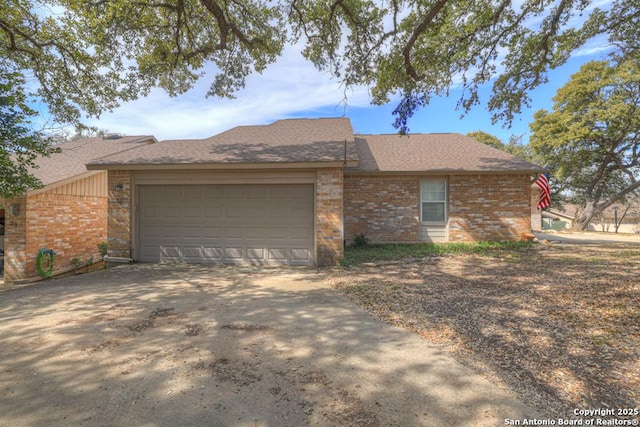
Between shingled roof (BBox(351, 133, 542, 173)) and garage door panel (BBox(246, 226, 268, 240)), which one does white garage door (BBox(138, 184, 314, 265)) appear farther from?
shingled roof (BBox(351, 133, 542, 173))

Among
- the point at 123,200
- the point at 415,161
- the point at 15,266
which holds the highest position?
the point at 415,161

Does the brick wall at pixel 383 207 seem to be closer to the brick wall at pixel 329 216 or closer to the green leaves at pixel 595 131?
the brick wall at pixel 329 216

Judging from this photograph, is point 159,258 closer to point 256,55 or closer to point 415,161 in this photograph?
point 256,55

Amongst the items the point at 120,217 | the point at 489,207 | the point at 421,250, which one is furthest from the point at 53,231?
the point at 489,207

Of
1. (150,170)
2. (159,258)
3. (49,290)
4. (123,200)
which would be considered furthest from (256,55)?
(49,290)

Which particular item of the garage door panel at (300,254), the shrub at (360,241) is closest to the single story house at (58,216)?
the garage door panel at (300,254)

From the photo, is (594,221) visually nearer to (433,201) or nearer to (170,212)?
(433,201)

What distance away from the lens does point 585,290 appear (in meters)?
5.13

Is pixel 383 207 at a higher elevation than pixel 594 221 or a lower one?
higher

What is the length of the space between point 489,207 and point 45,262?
1491 centimetres

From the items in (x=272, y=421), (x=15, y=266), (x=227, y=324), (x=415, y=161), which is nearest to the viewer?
(x=272, y=421)

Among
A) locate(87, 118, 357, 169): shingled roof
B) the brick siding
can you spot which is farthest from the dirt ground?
the brick siding

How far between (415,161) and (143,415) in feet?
36.6

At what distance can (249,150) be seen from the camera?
8.70 meters
